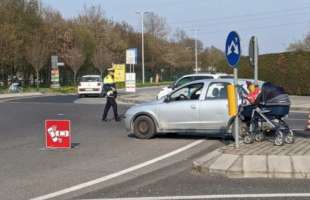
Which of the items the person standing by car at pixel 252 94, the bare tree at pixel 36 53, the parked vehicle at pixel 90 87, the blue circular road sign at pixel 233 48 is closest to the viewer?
the blue circular road sign at pixel 233 48

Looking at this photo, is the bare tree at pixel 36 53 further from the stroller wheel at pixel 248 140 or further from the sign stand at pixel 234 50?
the sign stand at pixel 234 50

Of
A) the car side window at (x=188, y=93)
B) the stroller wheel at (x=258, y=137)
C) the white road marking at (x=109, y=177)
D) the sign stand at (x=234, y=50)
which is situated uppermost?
the sign stand at (x=234, y=50)

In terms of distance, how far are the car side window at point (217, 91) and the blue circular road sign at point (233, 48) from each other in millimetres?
2514

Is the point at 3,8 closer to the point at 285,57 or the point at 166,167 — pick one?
the point at 285,57

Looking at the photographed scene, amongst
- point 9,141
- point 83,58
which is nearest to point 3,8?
point 83,58

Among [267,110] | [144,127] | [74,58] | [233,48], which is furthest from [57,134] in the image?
[74,58]

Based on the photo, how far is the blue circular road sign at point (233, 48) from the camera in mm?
12547

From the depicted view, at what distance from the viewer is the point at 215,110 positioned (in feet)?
49.1

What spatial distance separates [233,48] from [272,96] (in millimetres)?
1573

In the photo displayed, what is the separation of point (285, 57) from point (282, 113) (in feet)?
89.7

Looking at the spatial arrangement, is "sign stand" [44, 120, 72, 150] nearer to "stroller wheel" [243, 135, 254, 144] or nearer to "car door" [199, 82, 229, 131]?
"car door" [199, 82, 229, 131]

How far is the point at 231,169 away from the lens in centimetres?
998

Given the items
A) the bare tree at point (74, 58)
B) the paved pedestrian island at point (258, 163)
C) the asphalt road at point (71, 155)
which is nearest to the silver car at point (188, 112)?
the asphalt road at point (71, 155)

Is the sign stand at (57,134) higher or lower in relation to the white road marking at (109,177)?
higher
